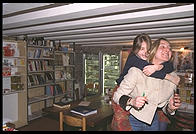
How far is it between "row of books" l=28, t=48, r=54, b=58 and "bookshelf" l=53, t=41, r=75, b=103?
0.20 metres

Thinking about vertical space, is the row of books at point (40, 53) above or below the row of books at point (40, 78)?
above

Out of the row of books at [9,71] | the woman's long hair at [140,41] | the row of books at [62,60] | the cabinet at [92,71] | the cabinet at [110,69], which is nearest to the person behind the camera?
the woman's long hair at [140,41]

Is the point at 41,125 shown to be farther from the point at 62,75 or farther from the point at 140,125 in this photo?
the point at 140,125

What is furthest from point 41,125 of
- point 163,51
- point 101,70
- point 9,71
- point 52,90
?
point 163,51

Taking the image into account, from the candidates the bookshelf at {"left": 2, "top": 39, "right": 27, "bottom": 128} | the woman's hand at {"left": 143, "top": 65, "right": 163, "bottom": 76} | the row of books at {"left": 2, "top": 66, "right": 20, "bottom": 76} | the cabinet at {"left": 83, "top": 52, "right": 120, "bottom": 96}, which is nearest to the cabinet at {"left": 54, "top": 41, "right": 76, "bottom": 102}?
the cabinet at {"left": 83, "top": 52, "right": 120, "bottom": 96}

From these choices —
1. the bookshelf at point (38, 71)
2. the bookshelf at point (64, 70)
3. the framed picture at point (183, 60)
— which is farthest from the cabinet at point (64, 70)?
the framed picture at point (183, 60)

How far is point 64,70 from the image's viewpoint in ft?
18.0

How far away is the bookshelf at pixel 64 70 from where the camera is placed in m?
4.95

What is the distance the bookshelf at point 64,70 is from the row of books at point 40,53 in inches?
8.1

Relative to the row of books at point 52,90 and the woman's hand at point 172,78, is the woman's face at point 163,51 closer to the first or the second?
the woman's hand at point 172,78

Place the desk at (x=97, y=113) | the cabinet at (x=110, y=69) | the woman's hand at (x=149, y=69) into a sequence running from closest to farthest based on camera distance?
the woman's hand at (x=149, y=69)
the desk at (x=97, y=113)
the cabinet at (x=110, y=69)

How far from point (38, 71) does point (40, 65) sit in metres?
0.20

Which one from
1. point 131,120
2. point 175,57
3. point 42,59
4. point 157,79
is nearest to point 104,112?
point 131,120

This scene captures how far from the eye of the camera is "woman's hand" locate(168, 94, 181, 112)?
128 centimetres
